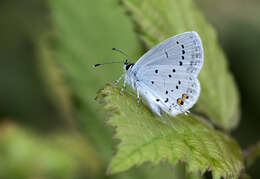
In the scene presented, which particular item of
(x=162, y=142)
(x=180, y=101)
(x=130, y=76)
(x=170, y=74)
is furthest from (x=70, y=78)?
(x=162, y=142)

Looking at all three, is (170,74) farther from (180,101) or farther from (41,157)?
(41,157)

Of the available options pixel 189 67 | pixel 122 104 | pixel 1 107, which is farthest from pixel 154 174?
pixel 1 107

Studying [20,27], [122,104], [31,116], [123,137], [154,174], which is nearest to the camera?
[123,137]

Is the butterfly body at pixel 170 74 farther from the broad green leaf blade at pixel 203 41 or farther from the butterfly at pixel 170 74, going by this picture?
the broad green leaf blade at pixel 203 41

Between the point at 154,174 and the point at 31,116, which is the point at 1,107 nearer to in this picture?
the point at 31,116

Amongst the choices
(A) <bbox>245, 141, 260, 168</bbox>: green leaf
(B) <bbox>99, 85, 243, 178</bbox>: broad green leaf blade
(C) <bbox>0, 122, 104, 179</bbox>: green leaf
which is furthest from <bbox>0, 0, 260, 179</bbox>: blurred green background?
(A) <bbox>245, 141, 260, 168</bbox>: green leaf

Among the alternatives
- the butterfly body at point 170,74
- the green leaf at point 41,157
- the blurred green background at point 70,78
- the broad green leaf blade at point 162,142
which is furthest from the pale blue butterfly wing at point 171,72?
the green leaf at point 41,157

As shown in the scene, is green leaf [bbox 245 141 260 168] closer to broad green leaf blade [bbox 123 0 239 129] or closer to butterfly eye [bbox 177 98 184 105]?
broad green leaf blade [bbox 123 0 239 129]
